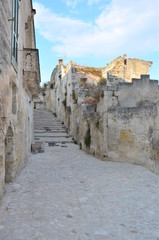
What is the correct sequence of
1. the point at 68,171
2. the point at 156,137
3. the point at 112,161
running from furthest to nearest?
the point at 112,161 < the point at 68,171 < the point at 156,137

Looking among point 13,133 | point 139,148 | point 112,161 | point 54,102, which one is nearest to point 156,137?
point 139,148

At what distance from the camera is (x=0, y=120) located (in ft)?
15.0

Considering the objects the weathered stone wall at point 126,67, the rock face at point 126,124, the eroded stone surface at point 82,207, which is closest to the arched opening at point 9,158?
the eroded stone surface at point 82,207

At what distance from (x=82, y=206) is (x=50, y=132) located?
52.9ft

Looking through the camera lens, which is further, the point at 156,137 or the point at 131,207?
the point at 156,137

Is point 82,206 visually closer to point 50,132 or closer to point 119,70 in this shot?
point 50,132

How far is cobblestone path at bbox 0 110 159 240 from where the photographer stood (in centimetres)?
345

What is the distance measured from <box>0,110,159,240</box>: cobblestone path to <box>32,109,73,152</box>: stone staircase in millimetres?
7011

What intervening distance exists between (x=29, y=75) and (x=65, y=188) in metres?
4.80

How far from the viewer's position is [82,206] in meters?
4.57

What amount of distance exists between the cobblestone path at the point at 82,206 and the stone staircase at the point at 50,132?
23.0 feet

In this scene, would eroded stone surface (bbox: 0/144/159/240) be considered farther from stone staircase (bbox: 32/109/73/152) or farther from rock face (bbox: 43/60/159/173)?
stone staircase (bbox: 32/109/73/152)

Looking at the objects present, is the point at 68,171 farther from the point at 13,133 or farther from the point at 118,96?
the point at 118,96

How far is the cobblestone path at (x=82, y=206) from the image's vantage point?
345cm
